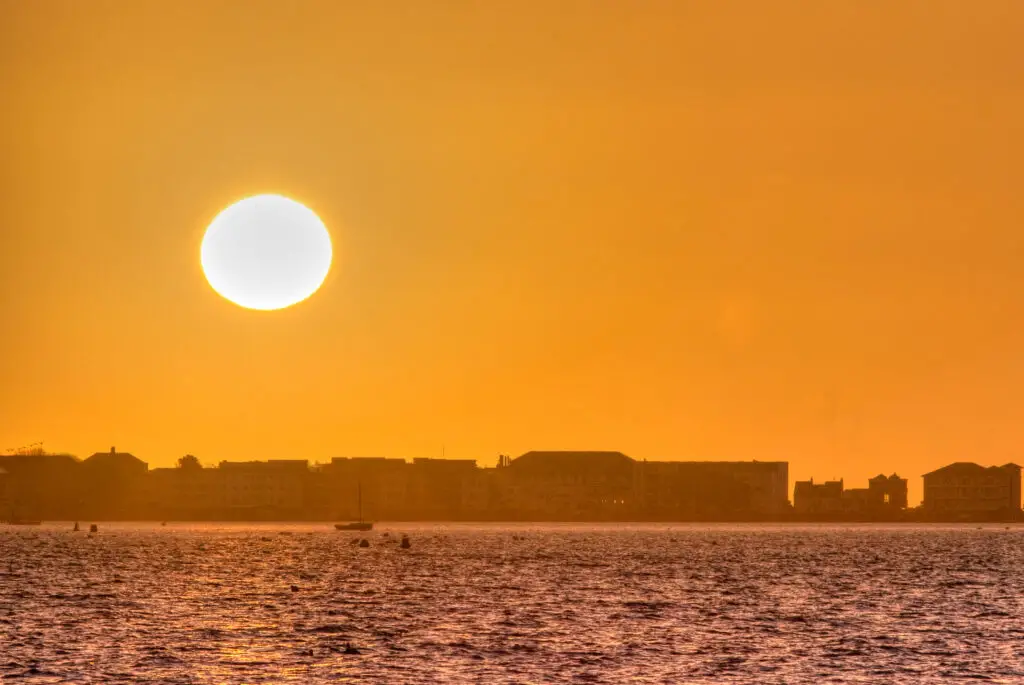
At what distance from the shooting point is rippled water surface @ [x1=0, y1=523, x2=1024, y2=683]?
74625 millimetres

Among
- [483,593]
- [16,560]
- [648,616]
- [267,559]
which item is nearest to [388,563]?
[267,559]

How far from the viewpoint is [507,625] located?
96.4m

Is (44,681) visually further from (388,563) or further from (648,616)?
(388,563)

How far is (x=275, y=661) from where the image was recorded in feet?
256

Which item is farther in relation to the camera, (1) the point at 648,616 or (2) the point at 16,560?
(2) the point at 16,560

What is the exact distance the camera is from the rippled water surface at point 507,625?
245ft

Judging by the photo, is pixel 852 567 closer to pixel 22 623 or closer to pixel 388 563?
pixel 388 563

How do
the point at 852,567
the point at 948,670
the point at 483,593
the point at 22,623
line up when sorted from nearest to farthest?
the point at 948,670, the point at 22,623, the point at 483,593, the point at 852,567

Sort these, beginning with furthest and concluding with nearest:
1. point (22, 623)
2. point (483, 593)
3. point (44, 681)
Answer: point (483, 593)
point (22, 623)
point (44, 681)

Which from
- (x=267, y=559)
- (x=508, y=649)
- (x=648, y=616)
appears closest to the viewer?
(x=508, y=649)

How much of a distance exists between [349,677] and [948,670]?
89.7 feet

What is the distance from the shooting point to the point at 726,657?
79812mm

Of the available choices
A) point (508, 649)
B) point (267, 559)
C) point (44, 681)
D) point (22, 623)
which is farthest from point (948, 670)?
point (267, 559)

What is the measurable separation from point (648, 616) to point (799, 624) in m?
9.64
